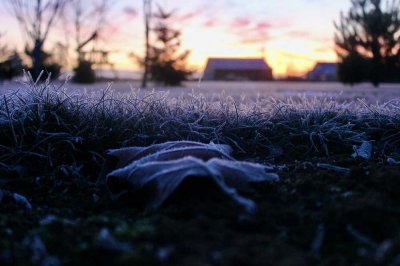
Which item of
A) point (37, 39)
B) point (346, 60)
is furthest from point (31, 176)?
point (346, 60)

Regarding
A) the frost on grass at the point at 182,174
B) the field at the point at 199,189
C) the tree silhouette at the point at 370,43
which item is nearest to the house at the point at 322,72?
the tree silhouette at the point at 370,43

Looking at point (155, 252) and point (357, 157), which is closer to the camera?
point (155, 252)

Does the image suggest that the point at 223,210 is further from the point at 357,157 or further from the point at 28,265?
the point at 357,157

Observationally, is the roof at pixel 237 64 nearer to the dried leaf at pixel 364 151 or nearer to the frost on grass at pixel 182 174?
the dried leaf at pixel 364 151

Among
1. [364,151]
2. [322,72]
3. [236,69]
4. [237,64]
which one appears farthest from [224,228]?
[237,64]

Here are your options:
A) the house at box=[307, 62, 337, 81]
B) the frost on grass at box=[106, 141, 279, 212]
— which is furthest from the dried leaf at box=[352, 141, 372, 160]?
the house at box=[307, 62, 337, 81]
